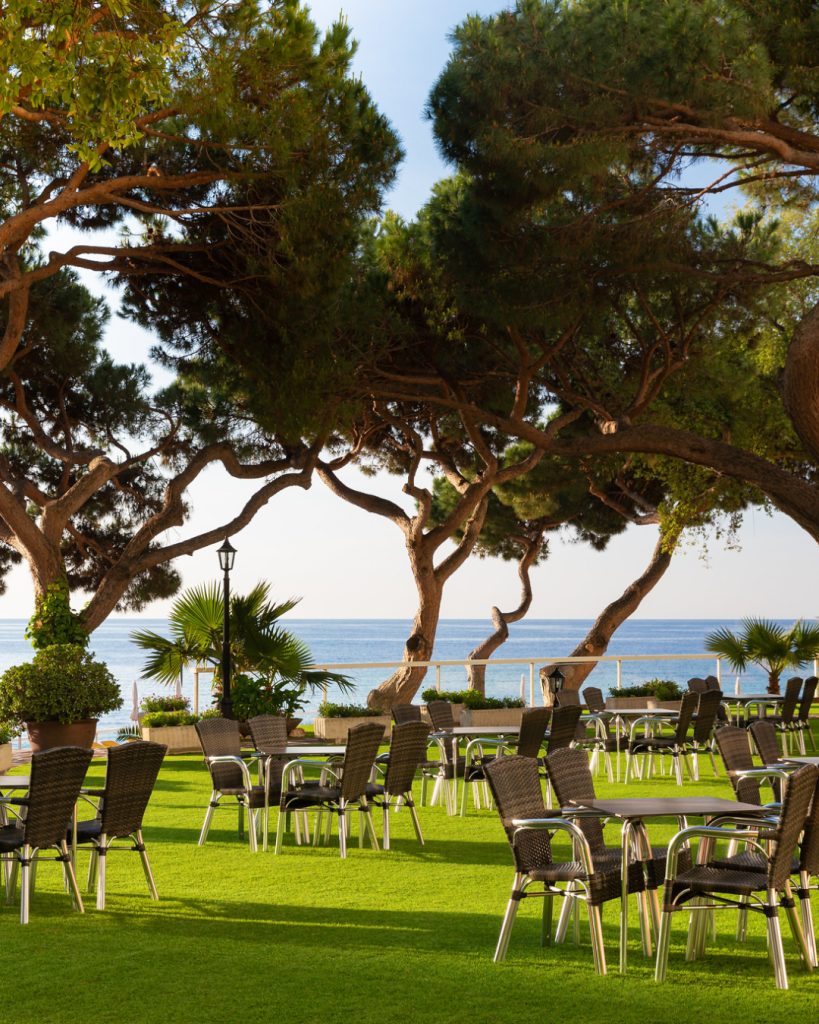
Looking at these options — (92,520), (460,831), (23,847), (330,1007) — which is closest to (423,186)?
(92,520)

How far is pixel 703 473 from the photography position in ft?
59.9

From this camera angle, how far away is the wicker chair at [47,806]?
5.76 m

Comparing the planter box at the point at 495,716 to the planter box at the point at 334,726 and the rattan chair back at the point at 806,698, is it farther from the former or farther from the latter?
the rattan chair back at the point at 806,698

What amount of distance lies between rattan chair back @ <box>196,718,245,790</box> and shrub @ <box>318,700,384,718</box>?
6967mm

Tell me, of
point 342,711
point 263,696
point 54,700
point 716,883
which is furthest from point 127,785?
point 342,711

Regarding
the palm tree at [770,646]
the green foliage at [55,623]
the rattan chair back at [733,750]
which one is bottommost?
the rattan chair back at [733,750]

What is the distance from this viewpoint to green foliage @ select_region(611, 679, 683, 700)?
1740 centimetres

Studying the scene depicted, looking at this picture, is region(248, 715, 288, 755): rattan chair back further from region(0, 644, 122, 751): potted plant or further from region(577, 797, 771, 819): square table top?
region(0, 644, 122, 751): potted plant

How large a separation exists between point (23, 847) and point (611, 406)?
10.8 metres

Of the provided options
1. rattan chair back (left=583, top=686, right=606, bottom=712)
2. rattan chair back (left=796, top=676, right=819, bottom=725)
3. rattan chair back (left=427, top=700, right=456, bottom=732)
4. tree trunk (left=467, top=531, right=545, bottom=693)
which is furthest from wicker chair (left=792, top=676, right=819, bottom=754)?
tree trunk (left=467, top=531, right=545, bottom=693)

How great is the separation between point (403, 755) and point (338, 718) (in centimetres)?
762

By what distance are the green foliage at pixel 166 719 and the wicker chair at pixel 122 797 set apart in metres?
8.58

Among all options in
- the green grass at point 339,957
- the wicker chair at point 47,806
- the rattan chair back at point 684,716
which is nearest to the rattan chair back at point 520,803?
the green grass at point 339,957

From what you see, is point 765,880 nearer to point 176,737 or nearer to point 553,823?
point 553,823
